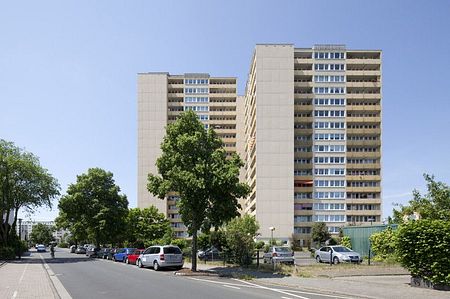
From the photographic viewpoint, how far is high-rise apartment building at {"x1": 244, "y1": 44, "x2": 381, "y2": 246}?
9719 centimetres

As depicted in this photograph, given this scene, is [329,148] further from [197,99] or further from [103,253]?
[103,253]

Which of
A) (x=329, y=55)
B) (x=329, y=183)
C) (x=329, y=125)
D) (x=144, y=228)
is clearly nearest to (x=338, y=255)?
(x=144, y=228)

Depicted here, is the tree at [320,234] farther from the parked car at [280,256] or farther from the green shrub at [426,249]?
the green shrub at [426,249]

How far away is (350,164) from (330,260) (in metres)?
70.9

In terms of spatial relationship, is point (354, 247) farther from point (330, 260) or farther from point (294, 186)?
point (294, 186)

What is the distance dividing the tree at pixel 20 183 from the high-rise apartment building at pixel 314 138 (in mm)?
52213

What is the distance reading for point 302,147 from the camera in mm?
102188

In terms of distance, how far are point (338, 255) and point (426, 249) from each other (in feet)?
53.9

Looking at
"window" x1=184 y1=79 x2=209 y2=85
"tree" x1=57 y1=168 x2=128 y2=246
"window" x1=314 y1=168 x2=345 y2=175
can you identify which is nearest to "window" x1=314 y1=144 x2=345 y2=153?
"window" x1=314 y1=168 x2=345 y2=175

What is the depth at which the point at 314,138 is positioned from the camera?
101500mm

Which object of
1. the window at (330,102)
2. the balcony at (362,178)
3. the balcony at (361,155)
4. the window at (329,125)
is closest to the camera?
the balcony at (362,178)

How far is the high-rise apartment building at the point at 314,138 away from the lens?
97188mm

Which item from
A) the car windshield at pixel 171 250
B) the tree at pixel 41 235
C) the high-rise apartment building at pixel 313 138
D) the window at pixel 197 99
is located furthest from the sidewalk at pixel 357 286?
the tree at pixel 41 235

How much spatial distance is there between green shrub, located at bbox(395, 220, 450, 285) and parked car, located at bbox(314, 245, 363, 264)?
1440 centimetres
